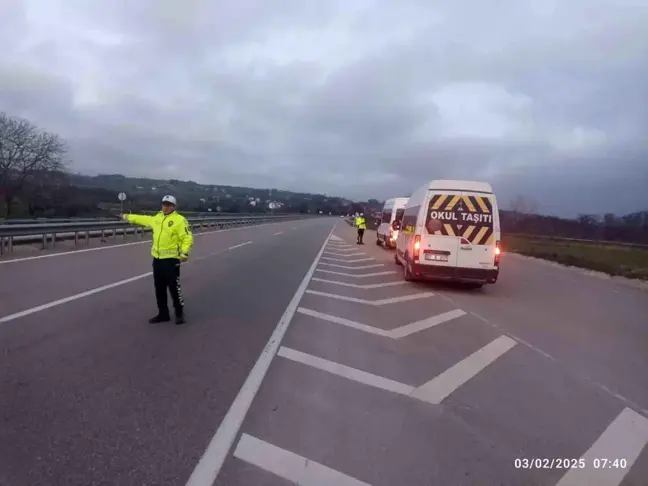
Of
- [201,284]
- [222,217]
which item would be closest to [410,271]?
[201,284]

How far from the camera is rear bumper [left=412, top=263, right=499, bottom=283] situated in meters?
13.1

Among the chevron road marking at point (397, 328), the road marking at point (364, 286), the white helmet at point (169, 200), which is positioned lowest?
the road marking at point (364, 286)

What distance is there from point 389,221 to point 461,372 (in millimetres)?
23418

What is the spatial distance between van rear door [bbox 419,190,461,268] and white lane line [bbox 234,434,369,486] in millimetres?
9594

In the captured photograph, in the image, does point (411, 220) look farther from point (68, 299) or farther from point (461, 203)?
point (68, 299)

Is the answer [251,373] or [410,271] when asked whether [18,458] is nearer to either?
[251,373]

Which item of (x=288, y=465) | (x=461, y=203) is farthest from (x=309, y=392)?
(x=461, y=203)

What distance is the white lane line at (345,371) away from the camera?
5.59 meters

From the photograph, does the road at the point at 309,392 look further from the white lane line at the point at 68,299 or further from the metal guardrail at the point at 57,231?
the metal guardrail at the point at 57,231

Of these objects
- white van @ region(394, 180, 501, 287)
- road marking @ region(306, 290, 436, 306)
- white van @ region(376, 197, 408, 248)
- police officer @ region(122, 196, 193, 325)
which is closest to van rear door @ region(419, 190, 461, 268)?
white van @ region(394, 180, 501, 287)

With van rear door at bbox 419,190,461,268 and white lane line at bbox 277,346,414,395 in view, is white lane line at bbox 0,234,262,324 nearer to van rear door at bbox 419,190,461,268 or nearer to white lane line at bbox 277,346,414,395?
white lane line at bbox 277,346,414,395

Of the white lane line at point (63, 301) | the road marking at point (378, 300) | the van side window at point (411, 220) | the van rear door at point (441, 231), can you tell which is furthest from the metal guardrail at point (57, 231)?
the van rear door at point (441, 231)

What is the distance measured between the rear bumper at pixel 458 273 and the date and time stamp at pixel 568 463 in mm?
9063

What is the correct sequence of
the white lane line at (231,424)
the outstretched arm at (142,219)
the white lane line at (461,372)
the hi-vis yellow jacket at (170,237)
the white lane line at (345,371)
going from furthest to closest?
1. the outstretched arm at (142,219)
2. the hi-vis yellow jacket at (170,237)
3. the white lane line at (345,371)
4. the white lane line at (461,372)
5. the white lane line at (231,424)
